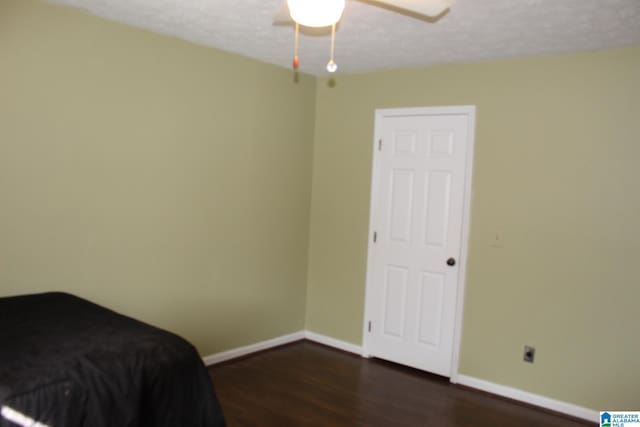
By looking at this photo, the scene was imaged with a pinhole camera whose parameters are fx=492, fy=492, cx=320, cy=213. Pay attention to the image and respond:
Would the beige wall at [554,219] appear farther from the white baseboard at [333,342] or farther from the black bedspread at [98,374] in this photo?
the black bedspread at [98,374]

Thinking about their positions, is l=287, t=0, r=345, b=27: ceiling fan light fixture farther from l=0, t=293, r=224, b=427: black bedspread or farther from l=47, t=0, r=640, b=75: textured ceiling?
l=0, t=293, r=224, b=427: black bedspread

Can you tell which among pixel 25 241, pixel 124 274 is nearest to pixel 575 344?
pixel 124 274

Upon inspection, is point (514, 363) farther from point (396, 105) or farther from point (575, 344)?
point (396, 105)

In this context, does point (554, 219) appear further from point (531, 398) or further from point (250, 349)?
point (250, 349)

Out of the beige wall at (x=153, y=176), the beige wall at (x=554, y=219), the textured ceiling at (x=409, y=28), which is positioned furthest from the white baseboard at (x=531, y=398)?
the textured ceiling at (x=409, y=28)

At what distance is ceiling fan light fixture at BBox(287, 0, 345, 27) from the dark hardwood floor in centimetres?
230

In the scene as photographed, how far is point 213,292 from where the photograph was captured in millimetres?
3816

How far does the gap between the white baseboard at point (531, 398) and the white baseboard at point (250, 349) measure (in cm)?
152

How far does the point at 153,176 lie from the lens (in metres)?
3.37

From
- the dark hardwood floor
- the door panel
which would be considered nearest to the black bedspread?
the dark hardwood floor

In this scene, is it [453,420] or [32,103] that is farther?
[453,420]

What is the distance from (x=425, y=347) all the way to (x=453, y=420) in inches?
31.5

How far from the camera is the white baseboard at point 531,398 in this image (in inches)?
128

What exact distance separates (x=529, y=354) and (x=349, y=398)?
131 centimetres
